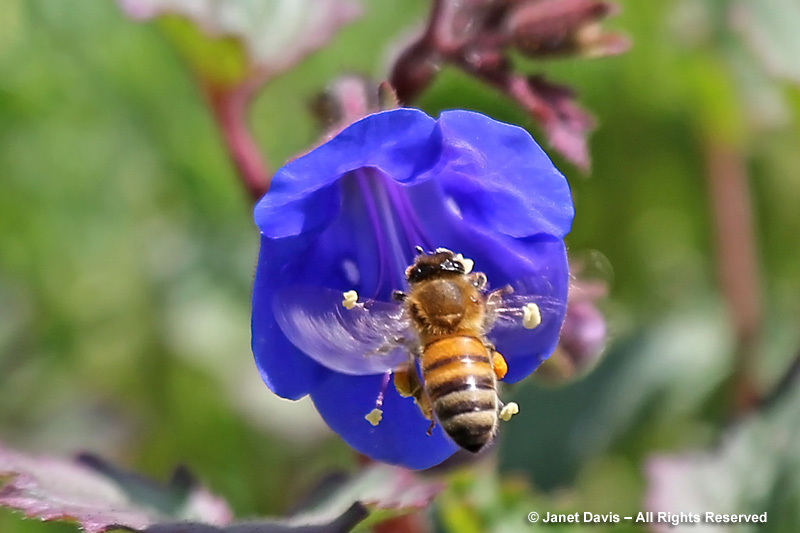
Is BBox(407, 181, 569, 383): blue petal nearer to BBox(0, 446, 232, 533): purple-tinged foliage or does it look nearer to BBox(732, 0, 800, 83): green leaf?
BBox(0, 446, 232, 533): purple-tinged foliage

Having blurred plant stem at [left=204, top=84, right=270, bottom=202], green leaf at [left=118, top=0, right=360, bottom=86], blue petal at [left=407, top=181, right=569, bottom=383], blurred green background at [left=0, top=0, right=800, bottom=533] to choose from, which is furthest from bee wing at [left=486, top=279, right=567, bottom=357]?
blurred green background at [left=0, top=0, right=800, bottom=533]

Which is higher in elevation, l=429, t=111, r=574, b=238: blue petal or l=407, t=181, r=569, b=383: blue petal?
l=429, t=111, r=574, b=238: blue petal

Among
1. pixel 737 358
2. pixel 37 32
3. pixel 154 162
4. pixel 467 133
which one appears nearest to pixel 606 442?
pixel 737 358

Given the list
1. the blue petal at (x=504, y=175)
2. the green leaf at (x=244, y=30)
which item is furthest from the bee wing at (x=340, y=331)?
the green leaf at (x=244, y=30)

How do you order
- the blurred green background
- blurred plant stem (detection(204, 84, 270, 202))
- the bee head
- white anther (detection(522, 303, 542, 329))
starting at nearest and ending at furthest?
white anther (detection(522, 303, 542, 329)) → the bee head → blurred plant stem (detection(204, 84, 270, 202)) → the blurred green background

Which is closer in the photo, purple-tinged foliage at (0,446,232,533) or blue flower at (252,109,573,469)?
blue flower at (252,109,573,469)
